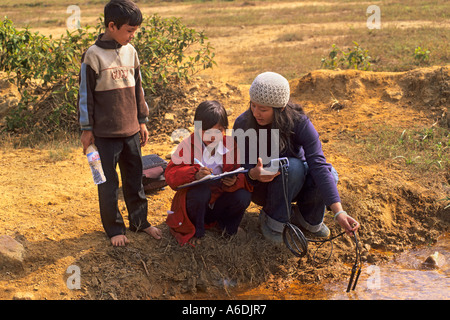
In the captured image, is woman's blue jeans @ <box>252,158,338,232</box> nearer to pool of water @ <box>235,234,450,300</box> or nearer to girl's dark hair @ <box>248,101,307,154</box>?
girl's dark hair @ <box>248,101,307,154</box>

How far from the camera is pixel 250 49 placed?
Result: 1197 centimetres

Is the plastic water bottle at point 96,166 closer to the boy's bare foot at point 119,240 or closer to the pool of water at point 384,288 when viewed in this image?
the boy's bare foot at point 119,240

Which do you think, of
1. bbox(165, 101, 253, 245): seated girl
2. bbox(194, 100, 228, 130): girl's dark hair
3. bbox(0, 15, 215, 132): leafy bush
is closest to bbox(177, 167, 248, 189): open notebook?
bbox(165, 101, 253, 245): seated girl

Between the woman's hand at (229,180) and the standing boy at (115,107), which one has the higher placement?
the standing boy at (115,107)

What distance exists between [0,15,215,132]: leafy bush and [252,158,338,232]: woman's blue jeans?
2.74 meters

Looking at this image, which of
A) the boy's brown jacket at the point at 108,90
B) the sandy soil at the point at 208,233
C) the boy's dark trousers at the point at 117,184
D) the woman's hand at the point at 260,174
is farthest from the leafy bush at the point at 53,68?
the woman's hand at the point at 260,174

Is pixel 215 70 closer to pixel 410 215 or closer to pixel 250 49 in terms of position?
pixel 250 49

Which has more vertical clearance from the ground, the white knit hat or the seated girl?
the white knit hat

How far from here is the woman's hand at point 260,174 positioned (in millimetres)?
3252

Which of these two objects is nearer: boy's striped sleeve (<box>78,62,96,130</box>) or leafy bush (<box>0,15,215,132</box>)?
boy's striped sleeve (<box>78,62,96,130</box>)

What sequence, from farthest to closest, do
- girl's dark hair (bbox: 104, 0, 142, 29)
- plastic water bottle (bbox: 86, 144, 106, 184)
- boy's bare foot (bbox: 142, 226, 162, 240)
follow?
1. boy's bare foot (bbox: 142, 226, 162, 240)
2. plastic water bottle (bbox: 86, 144, 106, 184)
3. girl's dark hair (bbox: 104, 0, 142, 29)

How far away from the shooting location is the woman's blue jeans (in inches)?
139

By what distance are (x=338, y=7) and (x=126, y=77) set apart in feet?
51.5

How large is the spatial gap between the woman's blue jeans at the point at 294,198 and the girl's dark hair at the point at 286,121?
0.12 m
